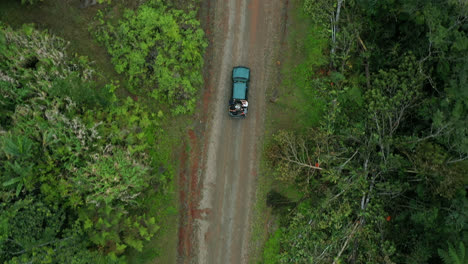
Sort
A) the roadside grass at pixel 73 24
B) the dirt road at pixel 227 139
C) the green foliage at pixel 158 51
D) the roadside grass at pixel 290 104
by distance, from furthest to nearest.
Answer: the roadside grass at pixel 290 104
the dirt road at pixel 227 139
the roadside grass at pixel 73 24
the green foliage at pixel 158 51

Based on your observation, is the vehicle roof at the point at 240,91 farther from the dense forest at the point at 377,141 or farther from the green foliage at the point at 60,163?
the green foliage at the point at 60,163

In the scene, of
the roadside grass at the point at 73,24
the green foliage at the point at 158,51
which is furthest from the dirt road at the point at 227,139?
the roadside grass at the point at 73,24

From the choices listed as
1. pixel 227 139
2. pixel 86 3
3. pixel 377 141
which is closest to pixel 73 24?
pixel 86 3

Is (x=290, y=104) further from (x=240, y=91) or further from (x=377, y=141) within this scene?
(x=377, y=141)

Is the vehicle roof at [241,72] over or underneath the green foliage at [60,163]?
over

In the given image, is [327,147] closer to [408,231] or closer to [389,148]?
[389,148]

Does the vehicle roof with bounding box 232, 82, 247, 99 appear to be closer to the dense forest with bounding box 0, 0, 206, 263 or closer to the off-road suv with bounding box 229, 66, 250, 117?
the off-road suv with bounding box 229, 66, 250, 117

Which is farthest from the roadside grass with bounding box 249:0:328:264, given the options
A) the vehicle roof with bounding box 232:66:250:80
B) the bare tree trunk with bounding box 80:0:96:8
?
the bare tree trunk with bounding box 80:0:96:8
